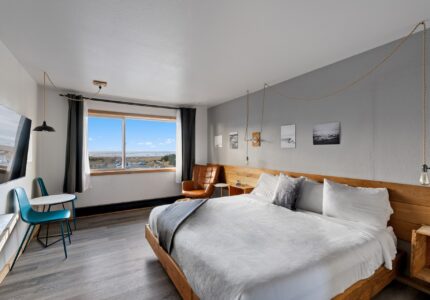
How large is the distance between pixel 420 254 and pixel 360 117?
1.46 meters

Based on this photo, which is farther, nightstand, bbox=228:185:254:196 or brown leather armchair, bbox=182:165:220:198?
brown leather armchair, bbox=182:165:220:198

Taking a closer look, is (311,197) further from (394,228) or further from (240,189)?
(240,189)

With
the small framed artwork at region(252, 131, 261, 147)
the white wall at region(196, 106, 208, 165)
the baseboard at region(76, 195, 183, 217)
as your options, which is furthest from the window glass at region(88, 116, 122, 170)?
the small framed artwork at region(252, 131, 261, 147)

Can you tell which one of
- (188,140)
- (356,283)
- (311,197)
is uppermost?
(188,140)

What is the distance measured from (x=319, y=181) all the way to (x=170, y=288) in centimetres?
226

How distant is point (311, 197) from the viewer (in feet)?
9.02

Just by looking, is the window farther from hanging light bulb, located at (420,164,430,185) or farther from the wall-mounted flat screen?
hanging light bulb, located at (420,164,430,185)

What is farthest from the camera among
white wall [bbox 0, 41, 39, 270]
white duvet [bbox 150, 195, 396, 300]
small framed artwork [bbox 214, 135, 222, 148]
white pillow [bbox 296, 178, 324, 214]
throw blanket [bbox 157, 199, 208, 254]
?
small framed artwork [bbox 214, 135, 222, 148]

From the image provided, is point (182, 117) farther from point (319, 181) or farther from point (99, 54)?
point (319, 181)

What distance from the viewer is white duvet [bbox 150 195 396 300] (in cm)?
133

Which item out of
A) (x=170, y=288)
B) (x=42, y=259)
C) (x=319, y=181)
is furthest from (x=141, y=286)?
(x=319, y=181)

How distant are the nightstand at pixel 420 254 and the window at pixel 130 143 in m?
4.43

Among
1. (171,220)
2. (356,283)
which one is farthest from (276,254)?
(171,220)

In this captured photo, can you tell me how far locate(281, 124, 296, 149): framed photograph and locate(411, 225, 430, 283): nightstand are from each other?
1740mm
